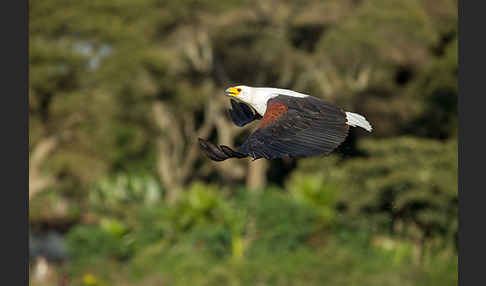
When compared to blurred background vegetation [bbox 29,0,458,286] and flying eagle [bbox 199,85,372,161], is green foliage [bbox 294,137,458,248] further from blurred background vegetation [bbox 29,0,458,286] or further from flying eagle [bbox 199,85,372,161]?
flying eagle [bbox 199,85,372,161]

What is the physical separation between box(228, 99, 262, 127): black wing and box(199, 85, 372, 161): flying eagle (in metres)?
0.50

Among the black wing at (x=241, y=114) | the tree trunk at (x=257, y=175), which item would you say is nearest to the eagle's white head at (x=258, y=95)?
the black wing at (x=241, y=114)

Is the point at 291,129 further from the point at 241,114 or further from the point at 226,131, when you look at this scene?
the point at 226,131

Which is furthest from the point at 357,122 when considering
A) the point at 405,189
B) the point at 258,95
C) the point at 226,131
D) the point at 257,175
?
the point at 226,131

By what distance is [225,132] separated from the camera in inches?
981

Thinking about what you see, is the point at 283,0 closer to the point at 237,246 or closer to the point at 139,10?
the point at 139,10

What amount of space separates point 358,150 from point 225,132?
12.9ft

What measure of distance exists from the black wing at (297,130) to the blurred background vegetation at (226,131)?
10714mm

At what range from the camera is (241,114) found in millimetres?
8375

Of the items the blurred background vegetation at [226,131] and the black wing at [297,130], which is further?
the blurred background vegetation at [226,131]

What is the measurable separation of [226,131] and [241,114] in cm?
1658

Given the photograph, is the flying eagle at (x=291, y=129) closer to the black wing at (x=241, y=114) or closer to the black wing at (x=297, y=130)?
the black wing at (x=297, y=130)

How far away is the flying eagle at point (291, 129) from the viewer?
6.36 metres

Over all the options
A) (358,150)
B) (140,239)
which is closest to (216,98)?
(358,150)
